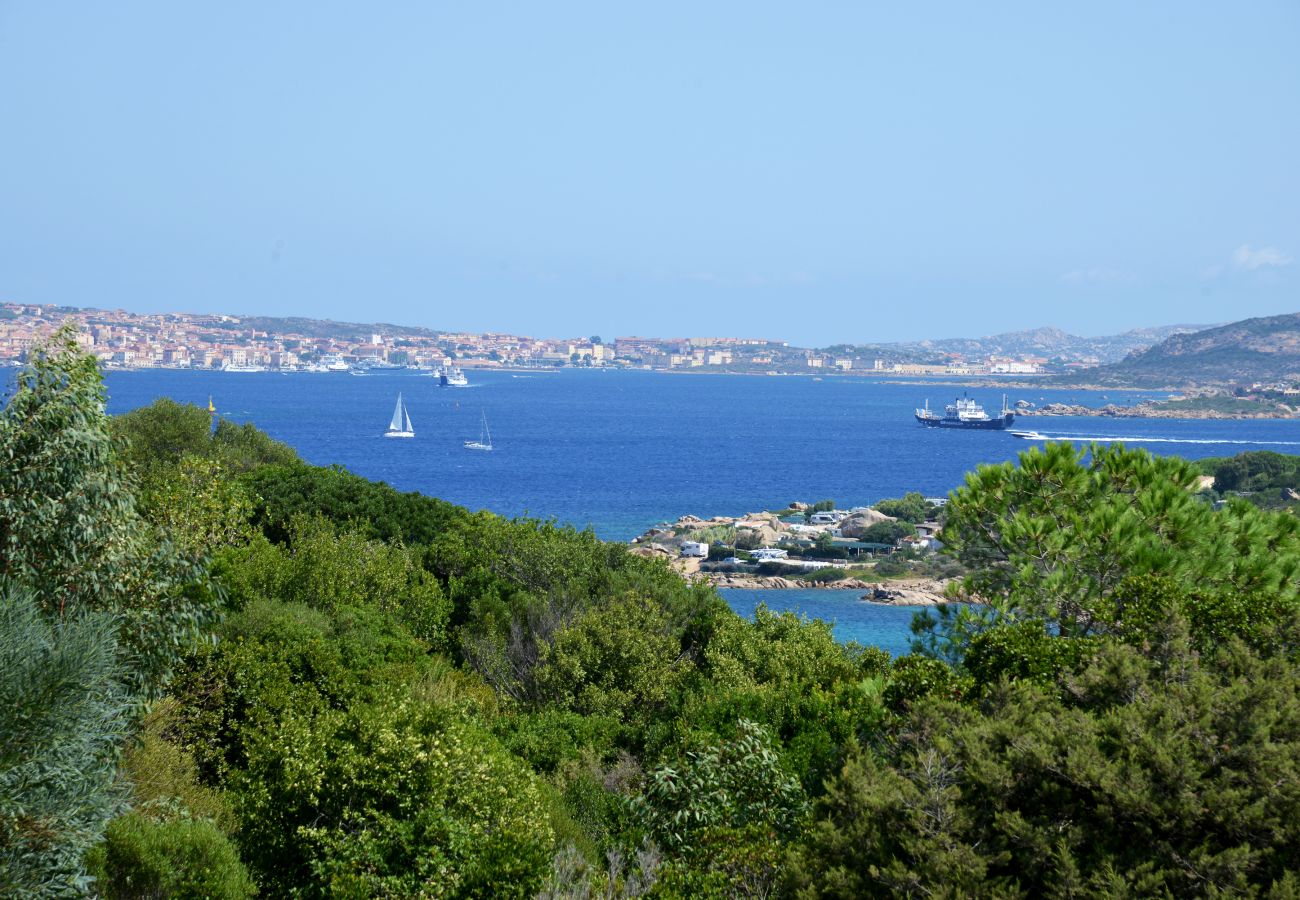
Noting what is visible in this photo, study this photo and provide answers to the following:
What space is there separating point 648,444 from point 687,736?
99.2 metres

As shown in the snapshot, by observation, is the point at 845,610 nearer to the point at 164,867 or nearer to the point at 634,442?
the point at 164,867

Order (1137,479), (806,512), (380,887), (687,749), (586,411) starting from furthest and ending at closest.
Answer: (586,411) → (806,512) → (1137,479) → (687,749) → (380,887)

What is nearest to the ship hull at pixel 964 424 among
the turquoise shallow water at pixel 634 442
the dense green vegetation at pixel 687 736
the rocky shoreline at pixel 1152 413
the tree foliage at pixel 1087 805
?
the turquoise shallow water at pixel 634 442

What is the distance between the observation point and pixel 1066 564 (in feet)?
37.3

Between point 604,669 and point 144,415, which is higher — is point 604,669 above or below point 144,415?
below

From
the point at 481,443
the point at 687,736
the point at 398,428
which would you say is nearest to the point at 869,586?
the point at 687,736

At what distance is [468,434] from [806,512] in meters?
54.3

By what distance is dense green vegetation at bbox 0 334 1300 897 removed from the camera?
6.46m

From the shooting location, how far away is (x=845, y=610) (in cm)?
4500

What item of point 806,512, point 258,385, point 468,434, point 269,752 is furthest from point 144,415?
point 258,385

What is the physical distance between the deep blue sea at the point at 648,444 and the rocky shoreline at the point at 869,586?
133 centimetres

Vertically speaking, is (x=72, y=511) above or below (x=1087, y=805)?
above

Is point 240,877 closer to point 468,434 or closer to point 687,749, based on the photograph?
point 687,749

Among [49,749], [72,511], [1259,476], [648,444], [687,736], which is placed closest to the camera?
[49,749]
